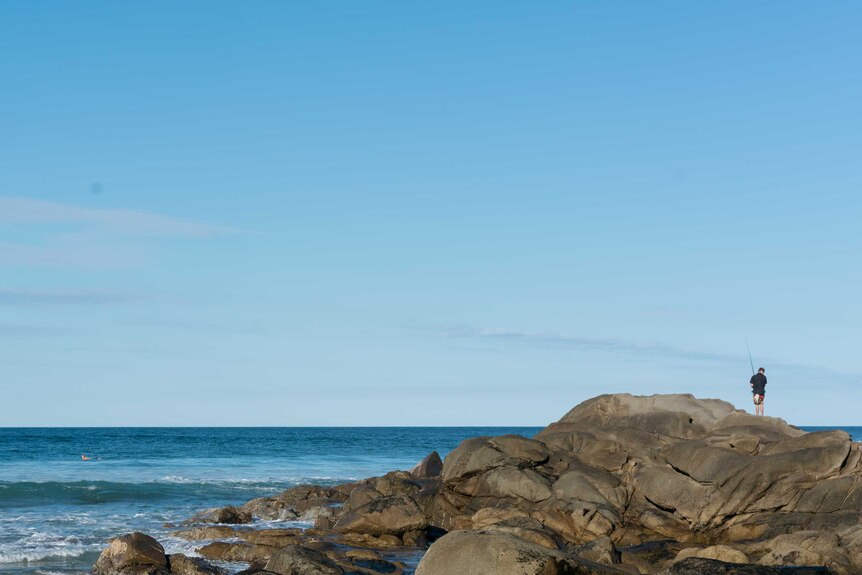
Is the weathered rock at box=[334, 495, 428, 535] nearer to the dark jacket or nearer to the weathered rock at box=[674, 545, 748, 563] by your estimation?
the weathered rock at box=[674, 545, 748, 563]

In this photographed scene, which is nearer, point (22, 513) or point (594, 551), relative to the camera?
point (594, 551)

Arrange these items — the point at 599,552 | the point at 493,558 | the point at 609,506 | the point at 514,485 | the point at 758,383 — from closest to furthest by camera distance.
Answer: the point at 493,558 → the point at 599,552 → the point at 609,506 → the point at 514,485 → the point at 758,383

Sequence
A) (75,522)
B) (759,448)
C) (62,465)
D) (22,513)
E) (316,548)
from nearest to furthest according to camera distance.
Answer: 1. (316,548)
2. (759,448)
3. (75,522)
4. (22,513)
5. (62,465)

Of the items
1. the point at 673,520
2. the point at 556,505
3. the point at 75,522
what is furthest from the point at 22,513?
the point at 673,520

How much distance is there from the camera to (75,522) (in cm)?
3675

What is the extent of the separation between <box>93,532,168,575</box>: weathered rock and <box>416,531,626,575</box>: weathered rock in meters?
9.75

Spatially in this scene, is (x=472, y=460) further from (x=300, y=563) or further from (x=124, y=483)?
(x=124, y=483)

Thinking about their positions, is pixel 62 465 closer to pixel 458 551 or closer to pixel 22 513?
pixel 22 513

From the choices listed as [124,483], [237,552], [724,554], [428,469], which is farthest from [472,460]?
[124,483]

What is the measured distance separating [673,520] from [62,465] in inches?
1942

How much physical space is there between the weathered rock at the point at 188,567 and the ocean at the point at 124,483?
343 cm

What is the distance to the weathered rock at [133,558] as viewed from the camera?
24.6 metres

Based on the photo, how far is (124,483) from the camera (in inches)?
2039

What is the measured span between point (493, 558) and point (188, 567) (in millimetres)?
10805
